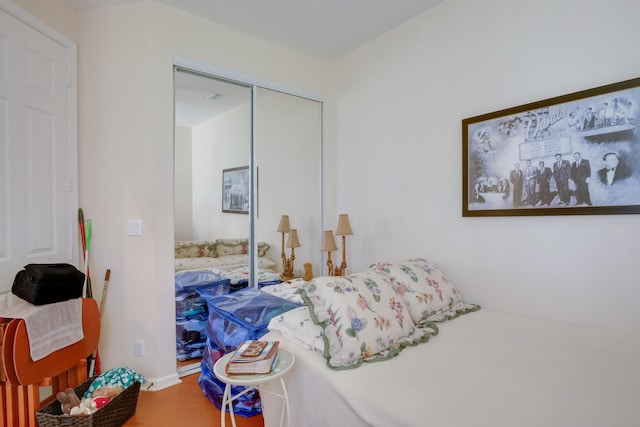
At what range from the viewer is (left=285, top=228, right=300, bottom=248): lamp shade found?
312cm

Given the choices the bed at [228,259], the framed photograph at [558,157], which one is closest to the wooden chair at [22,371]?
the bed at [228,259]

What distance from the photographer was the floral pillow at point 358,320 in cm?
145

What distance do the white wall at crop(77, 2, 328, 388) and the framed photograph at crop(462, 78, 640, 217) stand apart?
223 centimetres

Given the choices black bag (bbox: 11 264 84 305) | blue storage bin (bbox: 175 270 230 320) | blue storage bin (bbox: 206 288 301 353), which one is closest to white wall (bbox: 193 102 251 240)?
blue storage bin (bbox: 175 270 230 320)

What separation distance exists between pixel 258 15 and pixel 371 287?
7.24ft

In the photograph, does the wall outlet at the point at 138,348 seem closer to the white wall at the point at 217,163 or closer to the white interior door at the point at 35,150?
the white interior door at the point at 35,150

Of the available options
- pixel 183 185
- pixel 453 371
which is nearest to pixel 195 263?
pixel 183 185

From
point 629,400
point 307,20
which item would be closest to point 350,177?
point 307,20

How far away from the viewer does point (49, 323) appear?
5.64 feet

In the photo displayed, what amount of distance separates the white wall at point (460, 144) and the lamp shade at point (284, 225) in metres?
0.62

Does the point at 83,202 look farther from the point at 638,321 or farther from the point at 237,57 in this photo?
the point at 638,321

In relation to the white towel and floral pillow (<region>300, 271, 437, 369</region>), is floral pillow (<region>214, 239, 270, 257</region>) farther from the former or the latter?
floral pillow (<region>300, 271, 437, 369</region>)

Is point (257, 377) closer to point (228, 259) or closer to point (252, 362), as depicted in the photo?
point (252, 362)

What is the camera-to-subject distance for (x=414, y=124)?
2619 mm
